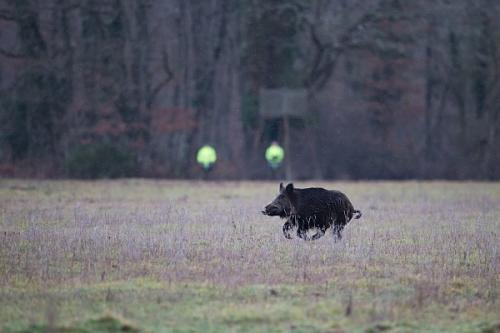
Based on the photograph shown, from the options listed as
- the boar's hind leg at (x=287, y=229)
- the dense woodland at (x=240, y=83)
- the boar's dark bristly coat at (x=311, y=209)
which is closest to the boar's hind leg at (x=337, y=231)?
the boar's dark bristly coat at (x=311, y=209)

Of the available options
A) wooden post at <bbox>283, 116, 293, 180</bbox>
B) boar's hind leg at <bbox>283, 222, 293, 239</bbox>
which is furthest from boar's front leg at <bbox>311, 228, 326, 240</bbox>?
wooden post at <bbox>283, 116, 293, 180</bbox>

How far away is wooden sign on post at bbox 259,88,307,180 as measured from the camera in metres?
37.2

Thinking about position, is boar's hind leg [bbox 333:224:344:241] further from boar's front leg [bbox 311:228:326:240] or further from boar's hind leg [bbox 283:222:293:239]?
boar's hind leg [bbox 283:222:293:239]

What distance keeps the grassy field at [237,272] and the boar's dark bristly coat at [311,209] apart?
32 cm

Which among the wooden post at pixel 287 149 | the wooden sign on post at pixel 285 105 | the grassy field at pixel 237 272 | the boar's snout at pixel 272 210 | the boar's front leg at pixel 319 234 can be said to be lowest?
the grassy field at pixel 237 272

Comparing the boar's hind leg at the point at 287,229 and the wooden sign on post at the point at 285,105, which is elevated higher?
the wooden sign on post at the point at 285,105

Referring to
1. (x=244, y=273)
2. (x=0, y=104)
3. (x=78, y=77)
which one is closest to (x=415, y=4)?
(x=78, y=77)

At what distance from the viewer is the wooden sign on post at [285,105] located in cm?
3722

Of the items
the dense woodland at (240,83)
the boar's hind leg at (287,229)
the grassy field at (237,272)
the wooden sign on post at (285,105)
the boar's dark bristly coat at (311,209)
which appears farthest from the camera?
the wooden sign on post at (285,105)

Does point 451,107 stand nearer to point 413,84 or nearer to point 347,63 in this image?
point 413,84

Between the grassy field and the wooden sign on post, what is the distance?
53.0ft

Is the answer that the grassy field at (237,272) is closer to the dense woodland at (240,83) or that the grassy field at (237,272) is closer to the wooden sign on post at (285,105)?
the wooden sign on post at (285,105)

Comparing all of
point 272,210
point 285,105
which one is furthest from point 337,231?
point 285,105

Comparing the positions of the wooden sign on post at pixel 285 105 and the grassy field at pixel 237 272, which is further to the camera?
the wooden sign on post at pixel 285 105
